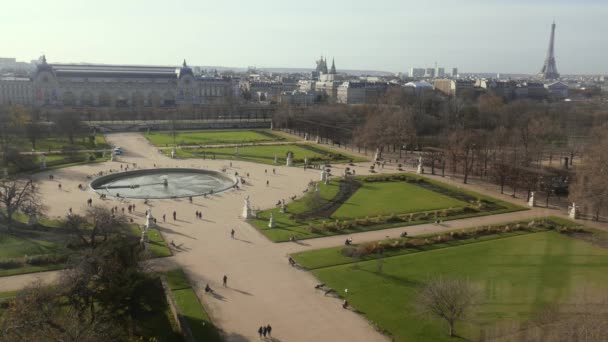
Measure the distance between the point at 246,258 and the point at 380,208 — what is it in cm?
1713

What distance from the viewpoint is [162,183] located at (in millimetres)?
56562

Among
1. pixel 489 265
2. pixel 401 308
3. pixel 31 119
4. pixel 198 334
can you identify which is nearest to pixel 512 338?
pixel 401 308

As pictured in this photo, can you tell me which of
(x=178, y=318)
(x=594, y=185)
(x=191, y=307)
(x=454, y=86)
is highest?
(x=454, y=86)

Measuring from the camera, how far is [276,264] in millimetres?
32594

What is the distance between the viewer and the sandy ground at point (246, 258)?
81.9 ft

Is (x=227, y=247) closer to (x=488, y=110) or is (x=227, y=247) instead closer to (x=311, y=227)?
(x=311, y=227)

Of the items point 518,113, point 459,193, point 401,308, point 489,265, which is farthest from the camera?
point 518,113

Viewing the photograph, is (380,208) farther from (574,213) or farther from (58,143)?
(58,143)

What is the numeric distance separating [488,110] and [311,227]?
83.2m

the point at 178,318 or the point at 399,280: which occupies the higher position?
the point at 399,280

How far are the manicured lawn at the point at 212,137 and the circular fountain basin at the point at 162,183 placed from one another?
22.9m

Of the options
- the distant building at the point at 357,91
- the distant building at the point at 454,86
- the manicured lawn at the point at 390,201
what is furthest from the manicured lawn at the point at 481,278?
the distant building at the point at 454,86

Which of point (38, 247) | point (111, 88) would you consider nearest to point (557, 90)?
point (111, 88)

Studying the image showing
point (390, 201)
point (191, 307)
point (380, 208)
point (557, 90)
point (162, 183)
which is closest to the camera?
point (191, 307)
